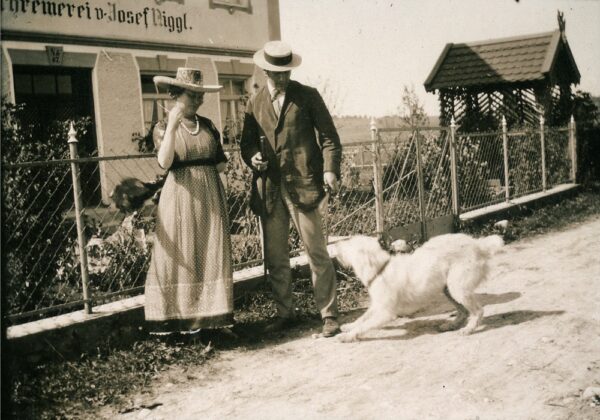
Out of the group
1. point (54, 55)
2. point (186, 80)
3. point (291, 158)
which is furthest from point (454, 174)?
point (54, 55)

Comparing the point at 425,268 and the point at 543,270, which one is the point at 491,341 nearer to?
the point at 425,268

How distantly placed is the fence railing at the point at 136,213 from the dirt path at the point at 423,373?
4.09 ft

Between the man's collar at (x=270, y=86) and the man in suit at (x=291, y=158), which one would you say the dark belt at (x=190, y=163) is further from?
the man's collar at (x=270, y=86)

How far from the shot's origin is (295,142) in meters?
4.61

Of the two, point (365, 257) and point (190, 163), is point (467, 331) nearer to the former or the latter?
point (365, 257)

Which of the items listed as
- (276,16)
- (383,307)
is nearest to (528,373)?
(383,307)

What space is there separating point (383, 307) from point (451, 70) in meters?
13.8

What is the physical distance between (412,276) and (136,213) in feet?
8.93

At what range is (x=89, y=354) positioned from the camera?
166 inches

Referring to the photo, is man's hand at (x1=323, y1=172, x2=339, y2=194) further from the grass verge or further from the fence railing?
the grass verge

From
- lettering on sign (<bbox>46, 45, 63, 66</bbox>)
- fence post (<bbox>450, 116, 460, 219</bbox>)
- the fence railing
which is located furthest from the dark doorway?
fence post (<bbox>450, 116, 460, 219</bbox>)

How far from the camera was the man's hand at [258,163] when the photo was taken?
4.58 m

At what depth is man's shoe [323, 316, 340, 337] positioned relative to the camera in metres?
4.61

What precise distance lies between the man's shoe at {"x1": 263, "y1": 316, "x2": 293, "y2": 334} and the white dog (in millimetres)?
561
